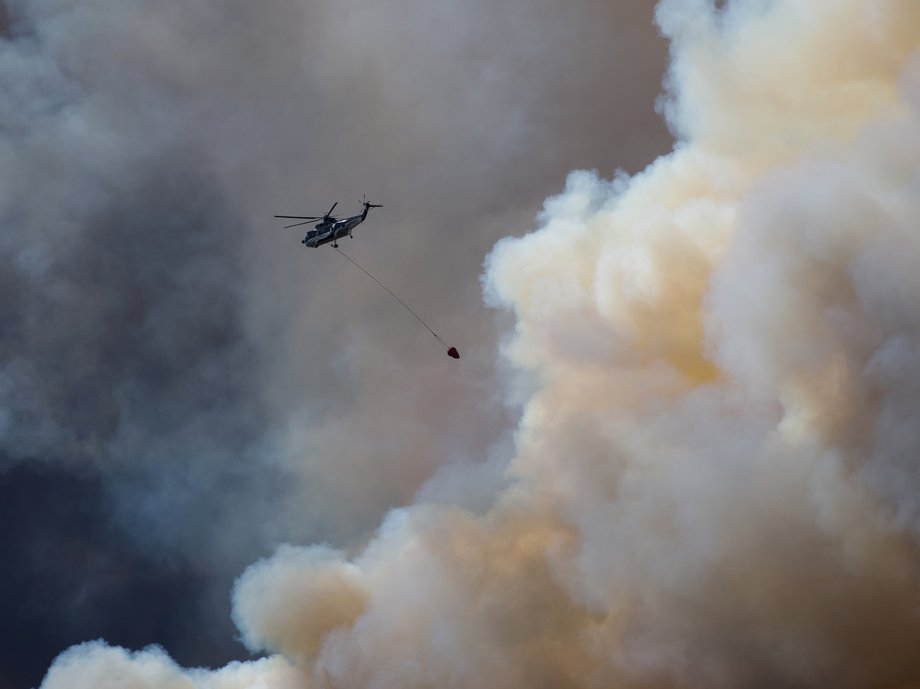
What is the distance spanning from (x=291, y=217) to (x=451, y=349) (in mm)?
28590

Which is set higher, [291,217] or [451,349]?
[291,217]

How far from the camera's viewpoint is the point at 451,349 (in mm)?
141750

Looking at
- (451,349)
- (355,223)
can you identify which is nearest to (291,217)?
(355,223)

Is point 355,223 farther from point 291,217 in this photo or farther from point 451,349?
point 451,349

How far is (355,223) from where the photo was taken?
155m

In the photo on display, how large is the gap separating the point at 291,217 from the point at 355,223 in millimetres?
7804

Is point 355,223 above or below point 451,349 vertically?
above

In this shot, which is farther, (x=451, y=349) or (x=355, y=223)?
(x=355, y=223)

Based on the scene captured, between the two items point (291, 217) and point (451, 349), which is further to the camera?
point (291, 217)

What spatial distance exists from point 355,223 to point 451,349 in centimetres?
2336

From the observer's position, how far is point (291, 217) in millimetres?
155375
